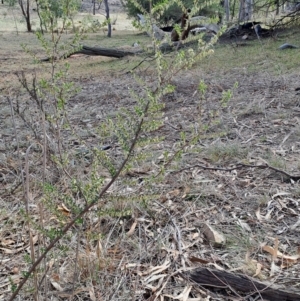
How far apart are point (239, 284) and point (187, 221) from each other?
54 centimetres

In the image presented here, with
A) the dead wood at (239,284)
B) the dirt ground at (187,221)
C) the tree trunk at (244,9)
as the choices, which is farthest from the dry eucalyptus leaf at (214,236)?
the tree trunk at (244,9)

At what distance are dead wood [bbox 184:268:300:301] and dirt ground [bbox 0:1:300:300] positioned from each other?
3cm

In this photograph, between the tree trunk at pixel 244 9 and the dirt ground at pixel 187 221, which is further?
the tree trunk at pixel 244 9

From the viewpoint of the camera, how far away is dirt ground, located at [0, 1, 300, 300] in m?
1.61

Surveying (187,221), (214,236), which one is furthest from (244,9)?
(214,236)

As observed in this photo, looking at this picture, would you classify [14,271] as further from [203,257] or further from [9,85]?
[9,85]

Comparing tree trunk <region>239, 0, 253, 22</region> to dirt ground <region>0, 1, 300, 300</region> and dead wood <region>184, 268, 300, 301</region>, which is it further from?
dead wood <region>184, 268, 300, 301</region>

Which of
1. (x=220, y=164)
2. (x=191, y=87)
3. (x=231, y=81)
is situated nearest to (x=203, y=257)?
(x=220, y=164)

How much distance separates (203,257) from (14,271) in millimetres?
807

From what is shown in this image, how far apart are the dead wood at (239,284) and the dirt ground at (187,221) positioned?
28 millimetres

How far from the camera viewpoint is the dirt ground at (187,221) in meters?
1.61

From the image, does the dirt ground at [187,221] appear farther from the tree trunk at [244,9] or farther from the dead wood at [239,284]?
the tree trunk at [244,9]

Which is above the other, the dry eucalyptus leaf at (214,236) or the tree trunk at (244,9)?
the tree trunk at (244,9)

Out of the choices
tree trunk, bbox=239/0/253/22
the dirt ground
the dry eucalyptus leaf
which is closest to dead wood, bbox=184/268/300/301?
the dirt ground
